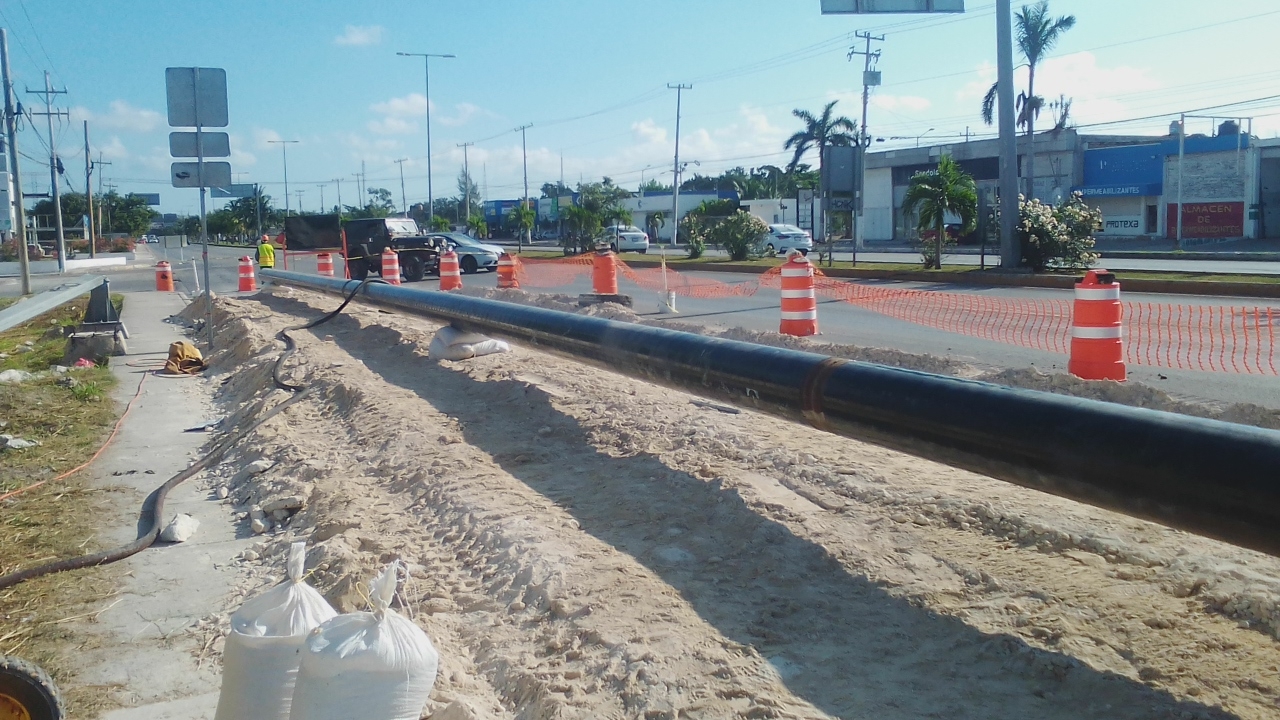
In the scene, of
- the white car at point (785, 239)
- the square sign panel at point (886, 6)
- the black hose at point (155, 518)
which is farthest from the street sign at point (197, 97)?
the white car at point (785, 239)

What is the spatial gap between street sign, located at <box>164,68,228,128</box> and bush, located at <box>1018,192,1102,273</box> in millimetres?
17112

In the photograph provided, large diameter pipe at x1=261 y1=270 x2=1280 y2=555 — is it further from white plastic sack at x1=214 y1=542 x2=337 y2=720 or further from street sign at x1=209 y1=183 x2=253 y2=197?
street sign at x1=209 y1=183 x2=253 y2=197

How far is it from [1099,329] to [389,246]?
26.4 meters

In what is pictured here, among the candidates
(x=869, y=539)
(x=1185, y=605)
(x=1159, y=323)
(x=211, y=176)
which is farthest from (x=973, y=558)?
(x=211, y=176)

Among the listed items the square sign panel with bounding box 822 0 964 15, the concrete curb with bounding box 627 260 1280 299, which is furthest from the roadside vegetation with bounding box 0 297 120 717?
the concrete curb with bounding box 627 260 1280 299

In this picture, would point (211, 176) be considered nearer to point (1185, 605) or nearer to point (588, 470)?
point (588, 470)

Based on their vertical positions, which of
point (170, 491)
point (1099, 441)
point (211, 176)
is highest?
point (211, 176)

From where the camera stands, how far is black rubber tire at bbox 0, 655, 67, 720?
289cm

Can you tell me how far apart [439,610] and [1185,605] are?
2.91m

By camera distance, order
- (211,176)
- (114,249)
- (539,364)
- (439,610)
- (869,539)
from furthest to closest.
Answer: (114,249), (211,176), (539,364), (869,539), (439,610)

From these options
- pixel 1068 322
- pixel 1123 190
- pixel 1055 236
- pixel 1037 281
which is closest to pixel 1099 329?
pixel 1068 322

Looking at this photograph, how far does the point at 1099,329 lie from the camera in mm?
8148

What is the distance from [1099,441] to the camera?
353 centimetres

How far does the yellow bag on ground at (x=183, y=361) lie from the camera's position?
12227 millimetres
